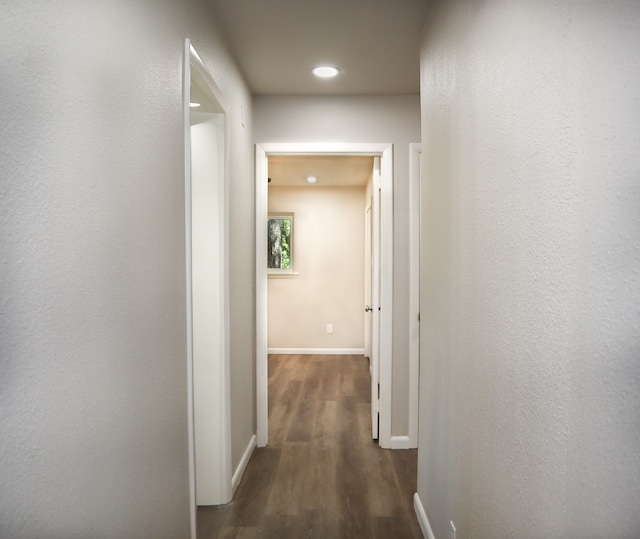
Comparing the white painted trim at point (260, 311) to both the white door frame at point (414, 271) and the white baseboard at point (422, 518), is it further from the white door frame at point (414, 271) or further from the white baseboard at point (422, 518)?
the white baseboard at point (422, 518)

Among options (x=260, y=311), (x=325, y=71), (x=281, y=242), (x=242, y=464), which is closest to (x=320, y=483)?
(x=242, y=464)

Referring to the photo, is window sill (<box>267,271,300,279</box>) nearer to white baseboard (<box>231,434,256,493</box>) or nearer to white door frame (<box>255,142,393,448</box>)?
white door frame (<box>255,142,393,448</box>)

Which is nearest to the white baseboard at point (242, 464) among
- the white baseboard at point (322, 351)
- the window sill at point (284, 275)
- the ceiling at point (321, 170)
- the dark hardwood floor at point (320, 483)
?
the dark hardwood floor at point (320, 483)

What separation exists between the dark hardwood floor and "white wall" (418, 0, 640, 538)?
716 mm

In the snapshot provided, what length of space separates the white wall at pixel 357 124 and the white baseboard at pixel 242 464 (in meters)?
0.98

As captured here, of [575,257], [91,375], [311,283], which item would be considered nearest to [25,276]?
[91,375]

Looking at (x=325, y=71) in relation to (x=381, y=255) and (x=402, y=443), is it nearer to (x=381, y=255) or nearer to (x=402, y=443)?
(x=381, y=255)

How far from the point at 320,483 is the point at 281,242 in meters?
4.32

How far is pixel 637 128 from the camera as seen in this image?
726 mm

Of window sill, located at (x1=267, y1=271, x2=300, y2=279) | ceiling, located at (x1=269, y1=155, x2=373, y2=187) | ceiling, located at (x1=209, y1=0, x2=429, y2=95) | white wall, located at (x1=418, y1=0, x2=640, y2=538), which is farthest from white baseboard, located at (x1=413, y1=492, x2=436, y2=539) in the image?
window sill, located at (x1=267, y1=271, x2=300, y2=279)

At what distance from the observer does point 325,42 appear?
2.55 metres

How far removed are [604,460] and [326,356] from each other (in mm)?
5979

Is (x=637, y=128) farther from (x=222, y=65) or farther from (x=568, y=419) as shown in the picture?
(x=222, y=65)

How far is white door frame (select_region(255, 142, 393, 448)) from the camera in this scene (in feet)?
11.0
